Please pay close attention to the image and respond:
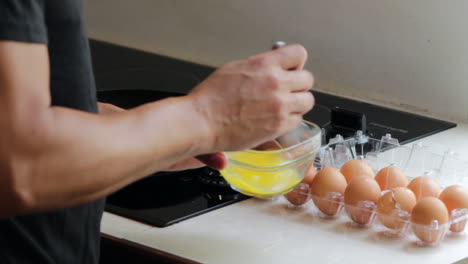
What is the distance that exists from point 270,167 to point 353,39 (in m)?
0.86

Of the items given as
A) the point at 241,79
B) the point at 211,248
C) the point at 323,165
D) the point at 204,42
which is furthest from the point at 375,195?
the point at 204,42

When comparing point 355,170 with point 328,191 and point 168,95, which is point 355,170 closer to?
point 328,191

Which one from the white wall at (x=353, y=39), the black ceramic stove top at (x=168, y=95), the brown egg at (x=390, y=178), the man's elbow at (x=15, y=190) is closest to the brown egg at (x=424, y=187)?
the brown egg at (x=390, y=178)

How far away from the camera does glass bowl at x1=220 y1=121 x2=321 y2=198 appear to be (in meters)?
1.02

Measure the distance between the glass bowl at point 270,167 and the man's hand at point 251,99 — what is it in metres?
0.14

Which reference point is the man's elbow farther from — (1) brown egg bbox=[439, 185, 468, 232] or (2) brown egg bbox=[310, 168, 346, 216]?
(1) brown egg bbox=[439, 185, 468, 232]

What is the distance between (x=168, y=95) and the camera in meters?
1.77

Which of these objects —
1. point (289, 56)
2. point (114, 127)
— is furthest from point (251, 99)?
point (114, 127)

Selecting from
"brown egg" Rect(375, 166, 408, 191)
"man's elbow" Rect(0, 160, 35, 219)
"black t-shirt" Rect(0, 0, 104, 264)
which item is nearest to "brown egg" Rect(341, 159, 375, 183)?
"brown egg" Rect(375, 166, 408, 191)

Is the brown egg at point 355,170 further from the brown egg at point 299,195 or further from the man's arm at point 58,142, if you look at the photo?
the man's arm at point 58,142

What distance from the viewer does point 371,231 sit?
1.19 m

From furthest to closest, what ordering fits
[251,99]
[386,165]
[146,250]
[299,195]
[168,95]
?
[168,95] < [386,165] < [299,195] < [146,250] < [251,99]

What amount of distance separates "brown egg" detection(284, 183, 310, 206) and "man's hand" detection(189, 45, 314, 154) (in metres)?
0.36

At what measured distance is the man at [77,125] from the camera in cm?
70
